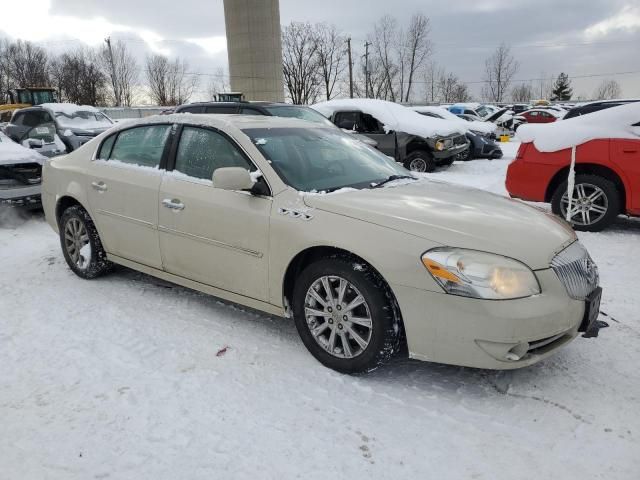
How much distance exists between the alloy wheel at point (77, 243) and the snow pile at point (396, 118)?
821 centimetres

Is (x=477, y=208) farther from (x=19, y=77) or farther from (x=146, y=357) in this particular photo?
(x=19, y=77)

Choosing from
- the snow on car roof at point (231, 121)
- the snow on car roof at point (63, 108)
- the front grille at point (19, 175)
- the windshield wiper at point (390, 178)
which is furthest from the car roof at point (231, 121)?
the snow on car roof at point (63, 108)

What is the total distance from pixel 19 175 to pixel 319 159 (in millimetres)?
5709

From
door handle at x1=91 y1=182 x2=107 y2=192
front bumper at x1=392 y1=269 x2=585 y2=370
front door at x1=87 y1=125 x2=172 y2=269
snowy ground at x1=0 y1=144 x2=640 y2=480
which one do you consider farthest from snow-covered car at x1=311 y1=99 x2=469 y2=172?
front bumper at x1=392 y1=269 x2=585 y2=370

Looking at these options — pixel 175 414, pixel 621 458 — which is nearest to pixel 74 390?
pixel 175 414

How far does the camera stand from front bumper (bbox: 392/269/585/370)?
2.56 m

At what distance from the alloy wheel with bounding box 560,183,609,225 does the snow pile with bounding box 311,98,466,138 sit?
19.2ft

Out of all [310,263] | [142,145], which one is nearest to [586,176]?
[310,263]

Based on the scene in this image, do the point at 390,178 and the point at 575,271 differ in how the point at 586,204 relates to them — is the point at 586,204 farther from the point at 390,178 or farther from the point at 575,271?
the point at 575,271

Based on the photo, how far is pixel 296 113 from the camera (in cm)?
964

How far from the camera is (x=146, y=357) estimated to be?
3.29m

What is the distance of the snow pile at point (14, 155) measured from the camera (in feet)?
24.0

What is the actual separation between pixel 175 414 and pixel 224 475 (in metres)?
0.57

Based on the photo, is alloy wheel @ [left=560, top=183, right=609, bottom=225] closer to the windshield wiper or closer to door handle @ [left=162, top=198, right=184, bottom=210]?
the windshield wiper
